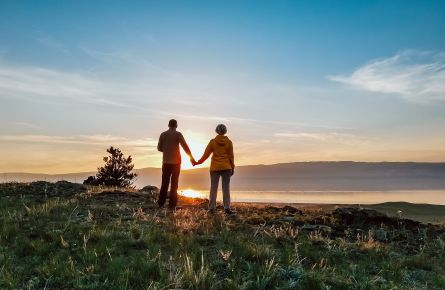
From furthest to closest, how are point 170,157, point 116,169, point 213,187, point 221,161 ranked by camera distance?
1. point 116,169
2. point 170,157
3. point 221,161
4. point 213,187

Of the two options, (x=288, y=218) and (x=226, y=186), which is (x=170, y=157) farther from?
(x=288, y=218)

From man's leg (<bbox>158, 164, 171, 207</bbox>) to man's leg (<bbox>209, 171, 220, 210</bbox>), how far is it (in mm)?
1477

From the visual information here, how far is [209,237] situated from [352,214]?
19.5 feet

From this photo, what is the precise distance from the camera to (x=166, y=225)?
11.4m

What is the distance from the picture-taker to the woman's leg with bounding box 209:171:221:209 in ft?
50.9

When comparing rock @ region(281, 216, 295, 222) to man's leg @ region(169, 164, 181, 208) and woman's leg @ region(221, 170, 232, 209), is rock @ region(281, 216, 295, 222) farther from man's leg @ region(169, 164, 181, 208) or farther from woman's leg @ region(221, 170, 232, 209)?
man's leg @ region(169, 164, 181, 208)

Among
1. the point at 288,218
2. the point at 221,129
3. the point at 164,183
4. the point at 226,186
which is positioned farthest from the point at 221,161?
the point at 288,218

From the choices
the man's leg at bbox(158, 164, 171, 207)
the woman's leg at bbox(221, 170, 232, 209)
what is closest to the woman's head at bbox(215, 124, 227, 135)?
the woman's leg at bbox(221, 170, 232, 209)

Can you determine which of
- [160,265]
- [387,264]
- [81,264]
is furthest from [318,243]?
[81,264]

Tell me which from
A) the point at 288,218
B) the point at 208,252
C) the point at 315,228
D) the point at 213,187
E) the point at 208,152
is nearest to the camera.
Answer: the point at 208,252

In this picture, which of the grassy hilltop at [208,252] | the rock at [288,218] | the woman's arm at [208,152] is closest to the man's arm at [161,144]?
the woman's arm at [208,152]

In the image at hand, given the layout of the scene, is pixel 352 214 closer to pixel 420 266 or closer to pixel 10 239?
pixel 420 266

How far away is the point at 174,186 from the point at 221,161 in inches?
69.7

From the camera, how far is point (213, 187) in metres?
15.6
